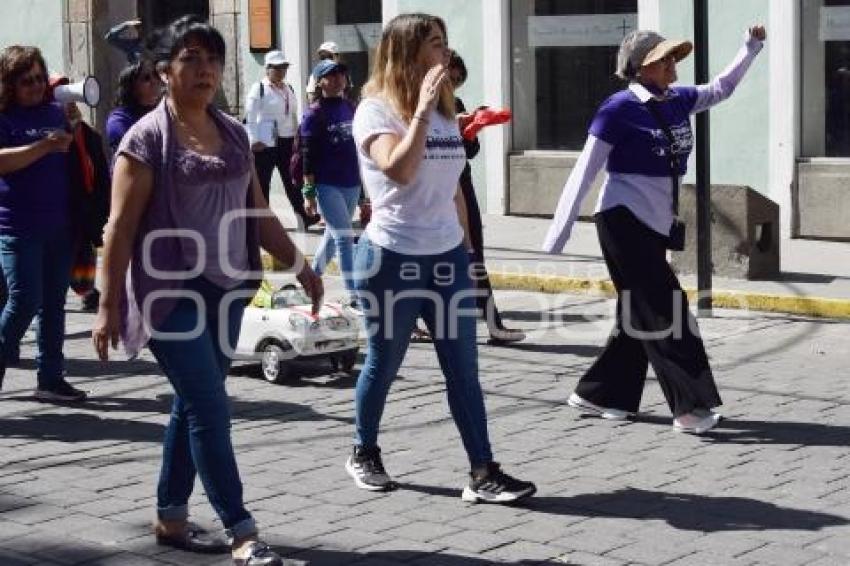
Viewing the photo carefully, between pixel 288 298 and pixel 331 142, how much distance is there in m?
1.61

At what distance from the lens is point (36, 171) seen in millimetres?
8805

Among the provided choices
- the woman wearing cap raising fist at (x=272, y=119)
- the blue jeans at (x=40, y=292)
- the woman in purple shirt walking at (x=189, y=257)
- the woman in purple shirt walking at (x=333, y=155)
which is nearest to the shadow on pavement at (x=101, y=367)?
the blue jeans at (x=40, y=292)

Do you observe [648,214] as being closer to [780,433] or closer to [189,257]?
[780,433]

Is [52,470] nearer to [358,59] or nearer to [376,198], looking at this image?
[376,198]

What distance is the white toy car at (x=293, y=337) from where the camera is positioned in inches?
376

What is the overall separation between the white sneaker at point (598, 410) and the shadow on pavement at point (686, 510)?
138 centimetres

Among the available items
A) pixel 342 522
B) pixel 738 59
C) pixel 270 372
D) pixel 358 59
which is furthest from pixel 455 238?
pixel 358 59

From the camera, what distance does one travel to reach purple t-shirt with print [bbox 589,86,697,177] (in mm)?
8086

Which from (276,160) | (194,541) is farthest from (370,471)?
(276,160)

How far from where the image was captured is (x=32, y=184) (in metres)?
8.79

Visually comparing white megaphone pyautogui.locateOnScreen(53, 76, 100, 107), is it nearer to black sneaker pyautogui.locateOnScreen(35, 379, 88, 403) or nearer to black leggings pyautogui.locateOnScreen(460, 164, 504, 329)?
black sneaker pyautogui.locateOnScreen(35, 379, 88, 403)

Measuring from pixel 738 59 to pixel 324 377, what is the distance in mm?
2710

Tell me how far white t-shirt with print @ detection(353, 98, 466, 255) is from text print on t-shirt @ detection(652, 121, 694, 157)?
1564 millimetres

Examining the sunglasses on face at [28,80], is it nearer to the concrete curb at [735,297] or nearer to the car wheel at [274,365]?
the car wheel at [274,365]
